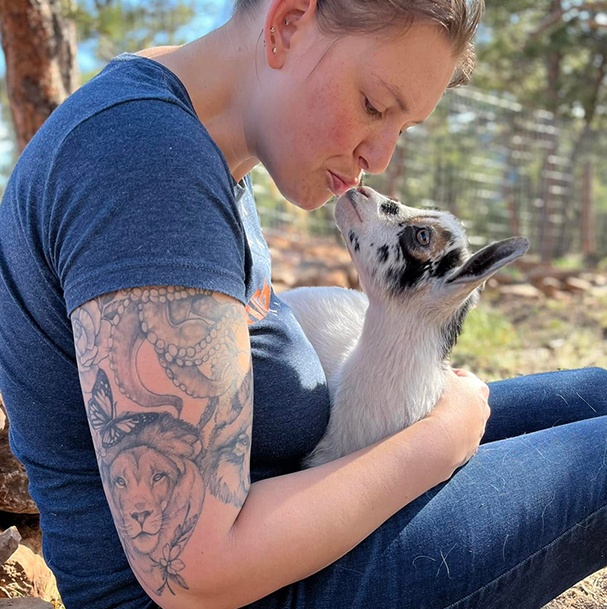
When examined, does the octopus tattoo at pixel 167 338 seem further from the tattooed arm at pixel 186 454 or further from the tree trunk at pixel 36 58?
the tree trunk at pixel 36 58

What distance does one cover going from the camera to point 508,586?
1463mm

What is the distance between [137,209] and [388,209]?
1.12 m

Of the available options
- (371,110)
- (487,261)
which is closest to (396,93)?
(371,110)

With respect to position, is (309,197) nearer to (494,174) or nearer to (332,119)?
(332,119)

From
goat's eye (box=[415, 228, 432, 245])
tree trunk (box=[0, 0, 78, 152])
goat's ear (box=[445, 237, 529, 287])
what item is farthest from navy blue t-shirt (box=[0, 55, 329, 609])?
tree trunk (box=[0, 0, 78, 152])

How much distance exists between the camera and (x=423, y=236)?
205cm

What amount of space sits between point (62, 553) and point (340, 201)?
3.80 feet

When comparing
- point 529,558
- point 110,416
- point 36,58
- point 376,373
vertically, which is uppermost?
point 36,58

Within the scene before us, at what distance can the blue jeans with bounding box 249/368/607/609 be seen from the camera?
1360mm

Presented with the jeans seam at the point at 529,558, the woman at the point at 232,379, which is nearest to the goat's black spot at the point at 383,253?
the woman at the point at 232,379

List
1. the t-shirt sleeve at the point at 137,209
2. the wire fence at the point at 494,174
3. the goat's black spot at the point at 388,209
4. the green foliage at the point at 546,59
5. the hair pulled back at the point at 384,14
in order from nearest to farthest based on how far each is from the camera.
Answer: the t-shirt sleeve at the point at 137,209 < the hair pulled back at the point at 384,14 < the goat's black spot at the point at 388,209 < the wire fence at the point at 494,174 < the green foliage at the point at 546,59

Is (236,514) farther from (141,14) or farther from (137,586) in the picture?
(141,14)

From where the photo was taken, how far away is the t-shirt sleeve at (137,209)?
1.10 metres

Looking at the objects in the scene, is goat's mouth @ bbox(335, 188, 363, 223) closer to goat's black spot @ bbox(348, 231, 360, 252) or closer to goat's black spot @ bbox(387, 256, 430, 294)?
goat's black spot @ bbox(348, 231, 360, 252)
